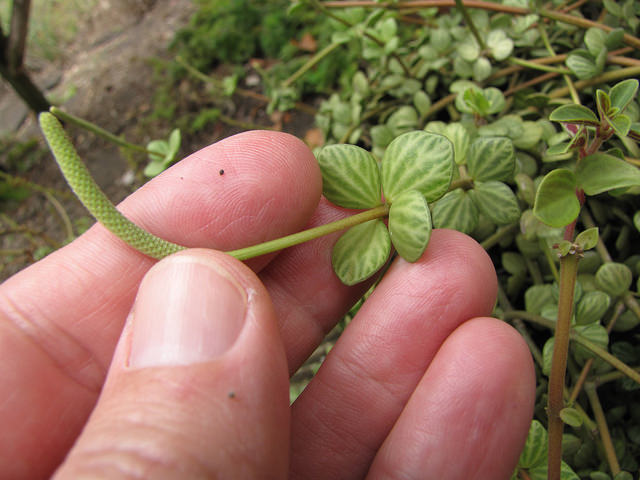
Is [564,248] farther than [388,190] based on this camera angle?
No

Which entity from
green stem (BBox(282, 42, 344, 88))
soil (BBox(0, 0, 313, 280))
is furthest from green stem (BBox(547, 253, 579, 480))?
soil (BBox(0, 0, 313, 280))

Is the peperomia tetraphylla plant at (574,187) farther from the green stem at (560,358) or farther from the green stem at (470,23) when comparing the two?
the green stem at (470,23)

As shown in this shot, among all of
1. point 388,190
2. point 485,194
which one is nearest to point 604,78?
point 485,194

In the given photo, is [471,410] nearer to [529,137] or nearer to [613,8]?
[529,137]

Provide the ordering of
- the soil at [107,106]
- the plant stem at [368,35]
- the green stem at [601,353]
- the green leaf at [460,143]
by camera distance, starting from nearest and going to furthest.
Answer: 1. the green stem at [601,353]
2. the green leaf at [460,143]
3. the plant stem at [368,35]
4. the soil at [107,106]

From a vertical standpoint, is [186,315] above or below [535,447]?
above

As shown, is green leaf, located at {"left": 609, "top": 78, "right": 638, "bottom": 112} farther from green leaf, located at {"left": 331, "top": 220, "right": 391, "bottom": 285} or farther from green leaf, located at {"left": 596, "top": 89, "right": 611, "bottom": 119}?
green leaf, located at {"left": 331, "top": 220, "right": 391, "bottom": 285}

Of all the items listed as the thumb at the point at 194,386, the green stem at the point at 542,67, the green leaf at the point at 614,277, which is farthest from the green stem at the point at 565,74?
the thumb at the point at 194,386

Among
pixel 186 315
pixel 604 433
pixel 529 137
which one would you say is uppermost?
pixel 186 315
